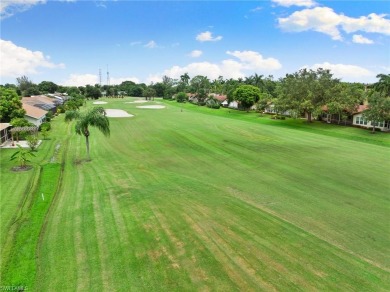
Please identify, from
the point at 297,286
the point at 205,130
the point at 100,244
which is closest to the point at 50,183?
the point at 100,244

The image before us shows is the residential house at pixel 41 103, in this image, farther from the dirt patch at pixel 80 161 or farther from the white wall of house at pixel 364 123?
the white wall of house at pixel 364 123

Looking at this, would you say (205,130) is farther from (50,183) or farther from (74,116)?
(50,183)

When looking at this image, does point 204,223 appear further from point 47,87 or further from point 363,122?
point 47,87

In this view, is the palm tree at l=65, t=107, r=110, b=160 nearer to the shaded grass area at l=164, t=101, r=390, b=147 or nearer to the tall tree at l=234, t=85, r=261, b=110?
the shaded grass area at l=164, t=101, r=390, b=147

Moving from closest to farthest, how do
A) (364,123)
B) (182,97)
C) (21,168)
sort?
(21,168) → (364,123) → (182,97)

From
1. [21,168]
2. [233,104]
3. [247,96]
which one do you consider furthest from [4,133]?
[233,104]

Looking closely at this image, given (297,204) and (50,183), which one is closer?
(297,204)

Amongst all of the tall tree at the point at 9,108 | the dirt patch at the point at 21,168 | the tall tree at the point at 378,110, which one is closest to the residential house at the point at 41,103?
the tall tree at the point at 9,108

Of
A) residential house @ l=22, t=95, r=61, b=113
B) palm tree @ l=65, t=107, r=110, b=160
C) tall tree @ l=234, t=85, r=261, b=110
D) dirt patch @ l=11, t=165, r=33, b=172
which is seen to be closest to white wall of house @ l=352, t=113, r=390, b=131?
tall tree @ l=234, t=85, r=261, b=110
